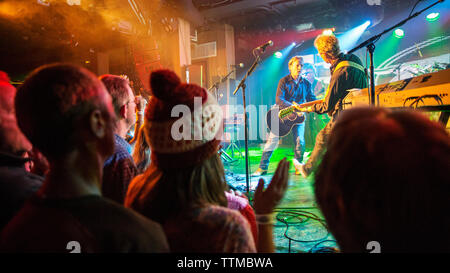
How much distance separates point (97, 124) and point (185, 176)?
A: 1.29 ft

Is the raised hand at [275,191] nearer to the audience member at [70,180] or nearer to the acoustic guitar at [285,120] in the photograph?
the audience member at [70,180]

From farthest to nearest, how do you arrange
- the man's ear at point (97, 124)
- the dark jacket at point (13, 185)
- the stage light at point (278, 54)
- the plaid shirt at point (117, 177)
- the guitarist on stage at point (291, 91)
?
the stage light at point (278, 54) → the guitarist on stage at point (291, 91) → the plaid shirt at point (117, 177) → the dark jacket at point (13, 185) → the man's ear at point (97, 124)

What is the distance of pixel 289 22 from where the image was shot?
9.21 metres

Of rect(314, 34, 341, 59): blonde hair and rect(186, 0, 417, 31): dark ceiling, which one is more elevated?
rect(186, 0, 417, 31): dark ceiling

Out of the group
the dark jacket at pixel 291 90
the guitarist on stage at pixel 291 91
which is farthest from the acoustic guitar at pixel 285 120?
the dark jacket at pixel 291 90

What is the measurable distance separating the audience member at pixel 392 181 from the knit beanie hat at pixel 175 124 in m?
0.55

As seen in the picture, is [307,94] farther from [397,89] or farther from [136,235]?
[136,235]

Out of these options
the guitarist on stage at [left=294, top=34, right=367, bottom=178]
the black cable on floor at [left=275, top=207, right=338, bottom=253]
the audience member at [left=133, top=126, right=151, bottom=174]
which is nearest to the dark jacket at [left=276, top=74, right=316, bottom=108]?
the guitarist on stage at [left=294, top=34, right=367, bottom=178]

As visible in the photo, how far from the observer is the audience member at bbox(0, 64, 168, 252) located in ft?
1.90

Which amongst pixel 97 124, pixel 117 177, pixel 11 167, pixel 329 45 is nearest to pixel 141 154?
pixel 117 177

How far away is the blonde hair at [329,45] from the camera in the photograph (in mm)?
3521

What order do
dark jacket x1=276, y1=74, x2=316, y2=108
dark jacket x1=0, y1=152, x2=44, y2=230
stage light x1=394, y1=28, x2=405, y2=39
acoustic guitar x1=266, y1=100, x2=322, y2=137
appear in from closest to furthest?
1. dark jacket x1=0, y1=152, x2=44, y2=230
2. acoustic guitar x1=266, y1=100, x2=322, y2=137
3. dark jacket x1=276, y1=74, x2=316, y2=108
4. stage light x1=394, y1=28, x2=405, y2=39

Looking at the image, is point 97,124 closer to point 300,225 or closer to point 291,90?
point 300,225

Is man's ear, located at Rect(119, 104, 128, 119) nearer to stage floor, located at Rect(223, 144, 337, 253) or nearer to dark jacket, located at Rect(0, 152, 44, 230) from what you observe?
dark jacket, located at Rect(0, 152, 44, 230)
